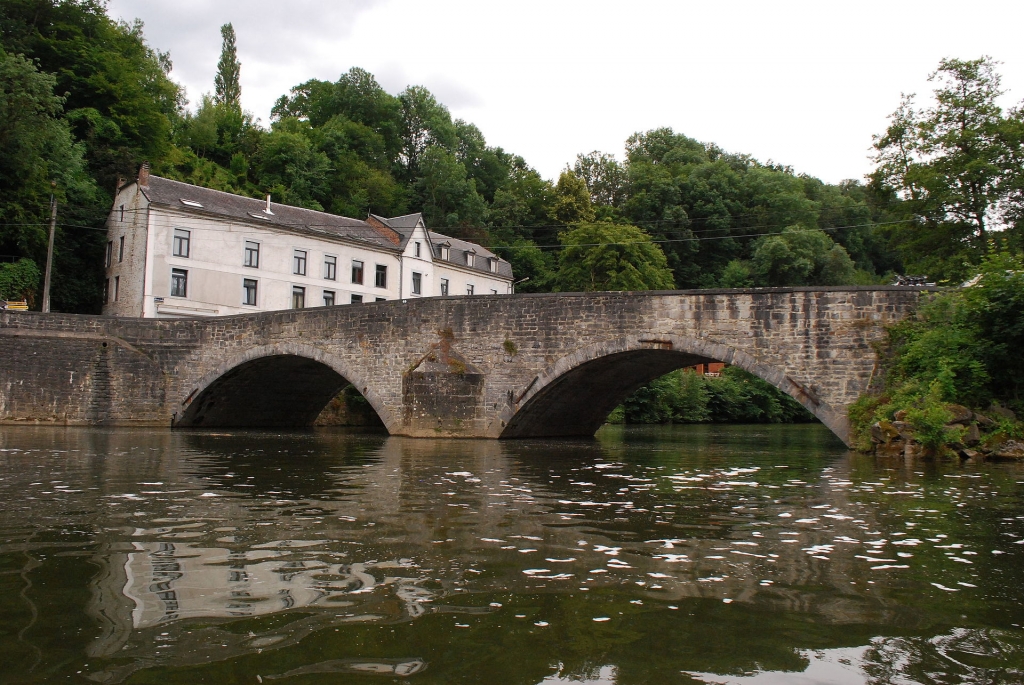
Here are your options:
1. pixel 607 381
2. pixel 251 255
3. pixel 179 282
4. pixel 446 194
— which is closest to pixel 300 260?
pixel 251 255

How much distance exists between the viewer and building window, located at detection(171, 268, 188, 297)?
3092 centimetres

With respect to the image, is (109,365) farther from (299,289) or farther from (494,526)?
(494,526)

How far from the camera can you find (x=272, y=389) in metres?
25.2

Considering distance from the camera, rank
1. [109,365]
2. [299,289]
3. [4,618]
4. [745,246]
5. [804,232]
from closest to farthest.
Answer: [4,618]
[109,365]
[299,289]
[804,232]
[745,246]

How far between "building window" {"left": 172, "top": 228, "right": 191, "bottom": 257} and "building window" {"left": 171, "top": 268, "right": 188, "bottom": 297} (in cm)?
59

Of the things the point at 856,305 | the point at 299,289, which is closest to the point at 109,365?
the point at 299,289

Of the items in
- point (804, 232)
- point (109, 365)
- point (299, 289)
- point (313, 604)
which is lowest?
point (313, 604)

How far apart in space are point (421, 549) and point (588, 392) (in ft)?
48.7

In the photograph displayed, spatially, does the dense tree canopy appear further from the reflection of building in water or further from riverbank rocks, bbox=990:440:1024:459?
the reflection of building in water

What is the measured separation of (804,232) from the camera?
1957 inches

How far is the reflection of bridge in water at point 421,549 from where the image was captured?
374 centimetres

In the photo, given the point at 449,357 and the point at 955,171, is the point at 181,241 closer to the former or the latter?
the point at 449,357

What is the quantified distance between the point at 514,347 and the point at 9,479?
34.1 feet

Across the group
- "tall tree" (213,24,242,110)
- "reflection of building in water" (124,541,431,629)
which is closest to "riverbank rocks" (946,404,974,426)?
"reflection of building in water" (124,541,431,629)
